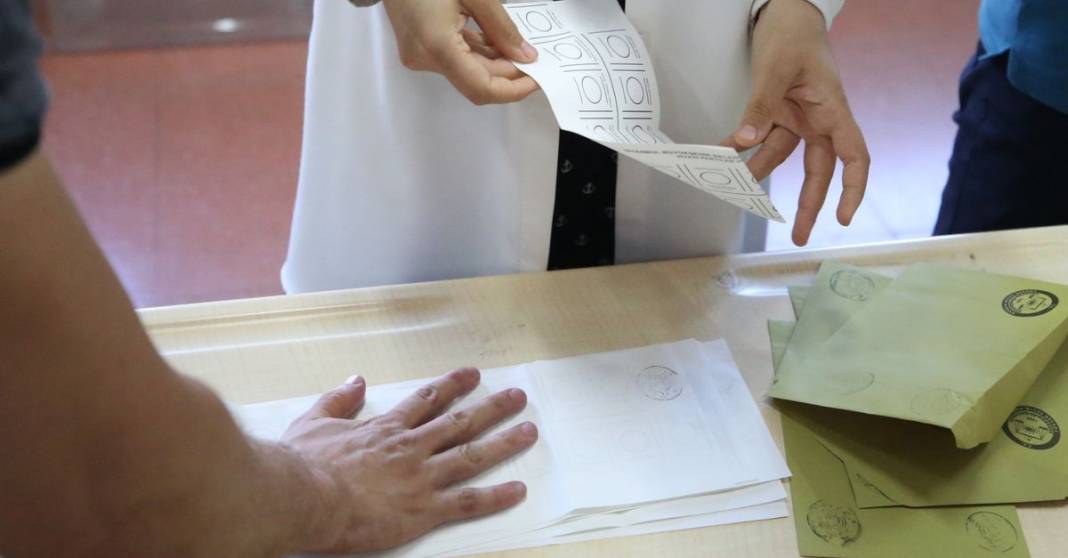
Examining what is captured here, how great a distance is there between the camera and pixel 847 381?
2.66ft

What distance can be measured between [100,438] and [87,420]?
14 mm

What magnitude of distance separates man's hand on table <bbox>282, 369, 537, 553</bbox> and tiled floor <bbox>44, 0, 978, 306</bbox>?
1.33 meters

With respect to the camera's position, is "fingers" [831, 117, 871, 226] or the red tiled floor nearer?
"fingers" [831, 117, 871, 226]

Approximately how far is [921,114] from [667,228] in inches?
69.1

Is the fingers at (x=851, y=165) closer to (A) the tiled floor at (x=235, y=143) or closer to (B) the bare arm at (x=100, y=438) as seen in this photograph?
(B) the bare arm at (x=100, y=438)

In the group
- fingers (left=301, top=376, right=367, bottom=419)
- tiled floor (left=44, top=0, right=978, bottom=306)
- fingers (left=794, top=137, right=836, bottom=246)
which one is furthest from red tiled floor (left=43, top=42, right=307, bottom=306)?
fingers (left=794, top=137, right=836, bottom=246)

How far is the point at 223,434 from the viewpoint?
0.53 m

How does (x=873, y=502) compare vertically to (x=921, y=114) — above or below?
above

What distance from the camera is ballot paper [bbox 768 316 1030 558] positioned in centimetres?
72

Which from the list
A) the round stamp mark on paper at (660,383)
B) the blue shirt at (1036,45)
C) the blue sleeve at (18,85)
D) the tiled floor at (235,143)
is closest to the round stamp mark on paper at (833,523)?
the round stamp mark on paper at (660,383)

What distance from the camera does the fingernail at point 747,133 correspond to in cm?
88

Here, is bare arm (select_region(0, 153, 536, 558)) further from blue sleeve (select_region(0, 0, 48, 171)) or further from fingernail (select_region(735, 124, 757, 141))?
fingernail (select_region(735, 124, 757, 141))

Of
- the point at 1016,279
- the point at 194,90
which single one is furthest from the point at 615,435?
the point at 194,90

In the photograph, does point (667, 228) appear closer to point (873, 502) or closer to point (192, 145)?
point (873, 502)
